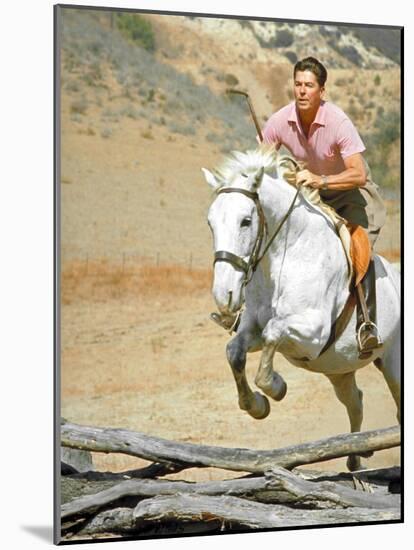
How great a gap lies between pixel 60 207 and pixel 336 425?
2.46 meters

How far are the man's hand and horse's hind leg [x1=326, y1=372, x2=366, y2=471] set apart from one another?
1.31m

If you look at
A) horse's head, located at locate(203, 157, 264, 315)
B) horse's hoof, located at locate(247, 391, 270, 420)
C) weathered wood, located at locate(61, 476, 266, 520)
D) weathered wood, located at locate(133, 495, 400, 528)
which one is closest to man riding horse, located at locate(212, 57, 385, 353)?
horse's head, located at locate(203, 157, 264, 315)

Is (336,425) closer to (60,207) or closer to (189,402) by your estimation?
(189,402)

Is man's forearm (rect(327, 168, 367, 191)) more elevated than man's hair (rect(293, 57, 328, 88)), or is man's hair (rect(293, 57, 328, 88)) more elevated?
man's hair (rect(293, 57, 328, 88))

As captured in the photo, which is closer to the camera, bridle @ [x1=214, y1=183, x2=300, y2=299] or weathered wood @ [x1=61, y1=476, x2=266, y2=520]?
bridle @ [x1=214, y1=183, x2=300, y2=299]

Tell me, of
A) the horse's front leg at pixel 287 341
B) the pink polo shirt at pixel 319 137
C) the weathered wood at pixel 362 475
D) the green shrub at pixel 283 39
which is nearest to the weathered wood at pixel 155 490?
the weathered wood at pixel 362 475

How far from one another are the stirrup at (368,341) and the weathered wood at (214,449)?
0.55m

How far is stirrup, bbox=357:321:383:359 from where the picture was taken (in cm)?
1059

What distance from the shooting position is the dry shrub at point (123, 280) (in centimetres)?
977

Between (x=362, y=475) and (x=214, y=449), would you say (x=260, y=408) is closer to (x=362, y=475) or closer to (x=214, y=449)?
(x=214, y=449)

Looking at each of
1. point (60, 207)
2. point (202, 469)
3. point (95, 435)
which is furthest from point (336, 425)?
point (60, 207)

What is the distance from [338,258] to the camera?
34.1 ft

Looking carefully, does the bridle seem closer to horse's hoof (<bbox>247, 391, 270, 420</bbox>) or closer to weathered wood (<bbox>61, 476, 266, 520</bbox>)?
horse's hoof (<bbox>247, 391, 270, 420</bbox>)

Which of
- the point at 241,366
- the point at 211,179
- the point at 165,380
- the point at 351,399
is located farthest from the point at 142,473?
the point at 211,179
